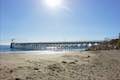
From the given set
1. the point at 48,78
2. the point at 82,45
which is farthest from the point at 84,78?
the point at 82,45

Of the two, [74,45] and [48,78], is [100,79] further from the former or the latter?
[74,45]

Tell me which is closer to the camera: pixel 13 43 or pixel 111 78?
pixel 111 78

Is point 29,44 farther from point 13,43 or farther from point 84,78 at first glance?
point 84,78

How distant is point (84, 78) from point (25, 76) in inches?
105

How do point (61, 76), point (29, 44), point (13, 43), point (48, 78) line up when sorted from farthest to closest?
point (29, 44) < point (13, 43) < point (61, 76) < point (48, 78)

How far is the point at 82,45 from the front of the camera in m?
128

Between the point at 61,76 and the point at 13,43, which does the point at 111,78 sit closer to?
the point at 61,76

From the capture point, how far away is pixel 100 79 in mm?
10031

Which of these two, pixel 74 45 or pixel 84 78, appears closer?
pixel 84 78

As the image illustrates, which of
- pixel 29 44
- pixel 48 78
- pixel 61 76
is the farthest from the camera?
pixel 29 44

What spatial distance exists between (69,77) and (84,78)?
702 mm

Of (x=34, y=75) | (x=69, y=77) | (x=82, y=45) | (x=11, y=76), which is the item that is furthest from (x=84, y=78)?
(x=82, y=45)

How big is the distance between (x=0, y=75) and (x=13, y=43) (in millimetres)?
109137

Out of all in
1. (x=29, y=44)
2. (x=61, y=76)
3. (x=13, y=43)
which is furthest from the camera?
(x=29, y=44)
